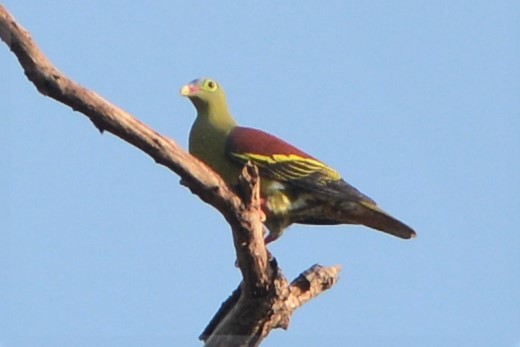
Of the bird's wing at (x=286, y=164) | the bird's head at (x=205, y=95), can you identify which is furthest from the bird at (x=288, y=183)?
the bird's head at (x=205, y=95)

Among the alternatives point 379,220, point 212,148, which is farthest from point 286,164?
point 379,220

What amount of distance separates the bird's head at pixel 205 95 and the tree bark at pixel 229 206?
91.4 inches

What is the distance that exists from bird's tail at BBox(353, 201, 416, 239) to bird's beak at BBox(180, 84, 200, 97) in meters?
1.75

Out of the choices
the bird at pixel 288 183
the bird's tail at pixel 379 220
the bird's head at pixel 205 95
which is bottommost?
the bird's tail at pixel 379 220

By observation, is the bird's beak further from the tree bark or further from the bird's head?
the tree bark

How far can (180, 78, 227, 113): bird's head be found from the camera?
9578 millimetres

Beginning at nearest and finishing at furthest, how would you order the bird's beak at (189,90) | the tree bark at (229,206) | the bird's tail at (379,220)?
the tree bark at (229,206)
the bird's tail at (379,220)
the bird's beak at (189,90)

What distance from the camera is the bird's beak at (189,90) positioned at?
9569 mm

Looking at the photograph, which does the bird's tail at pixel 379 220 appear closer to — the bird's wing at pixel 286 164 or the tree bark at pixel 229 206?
the bird's wing at pixel 286 164

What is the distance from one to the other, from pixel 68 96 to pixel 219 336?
81.6 inches

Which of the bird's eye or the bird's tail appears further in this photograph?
the bird's eye

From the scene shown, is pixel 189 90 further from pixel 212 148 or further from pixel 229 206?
pixel 229 206

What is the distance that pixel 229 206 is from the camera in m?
6.88

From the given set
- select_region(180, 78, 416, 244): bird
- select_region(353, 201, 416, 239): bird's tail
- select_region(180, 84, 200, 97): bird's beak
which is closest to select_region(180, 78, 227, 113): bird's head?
select_region(180, 84, 200, 97): bird's beak
